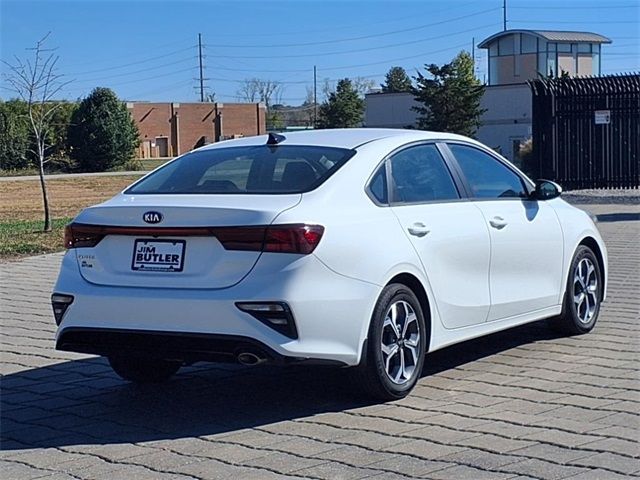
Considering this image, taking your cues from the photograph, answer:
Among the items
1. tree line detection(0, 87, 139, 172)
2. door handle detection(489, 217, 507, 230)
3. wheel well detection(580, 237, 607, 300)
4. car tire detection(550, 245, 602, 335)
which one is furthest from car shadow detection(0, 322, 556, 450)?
tree line detection(0, 87, 139, 172)

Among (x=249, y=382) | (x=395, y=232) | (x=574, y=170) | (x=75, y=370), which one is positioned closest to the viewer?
(x=395, y=232)

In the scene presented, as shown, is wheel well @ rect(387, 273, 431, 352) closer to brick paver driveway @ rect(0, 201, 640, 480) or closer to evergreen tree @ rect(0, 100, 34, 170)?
brick paver driveway @ rect(0, 201, 640, 480)

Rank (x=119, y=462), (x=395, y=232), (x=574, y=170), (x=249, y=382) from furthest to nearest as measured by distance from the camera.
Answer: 1. (x=574, y=170)
2. (x=249, y=382)
3. (x=395, y=232)
4. (x=119, y=462)

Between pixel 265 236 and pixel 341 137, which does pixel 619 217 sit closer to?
pixel 341 137

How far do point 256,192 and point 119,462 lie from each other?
1765 mm

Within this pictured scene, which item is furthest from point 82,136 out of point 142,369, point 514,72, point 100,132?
point 142,369

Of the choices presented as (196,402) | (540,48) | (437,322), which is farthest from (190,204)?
(540,48)

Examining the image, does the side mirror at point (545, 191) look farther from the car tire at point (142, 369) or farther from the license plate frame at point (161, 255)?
the license plate frame at point (161, 255)

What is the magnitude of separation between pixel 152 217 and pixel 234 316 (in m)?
0.78

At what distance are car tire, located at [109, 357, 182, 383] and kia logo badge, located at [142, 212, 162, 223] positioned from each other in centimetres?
125

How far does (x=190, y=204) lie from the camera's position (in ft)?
19.4

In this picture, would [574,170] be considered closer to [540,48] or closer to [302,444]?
[302,444]

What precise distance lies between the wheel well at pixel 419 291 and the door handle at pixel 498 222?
0.99 m

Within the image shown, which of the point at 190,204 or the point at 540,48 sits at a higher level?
the point at 540,48
